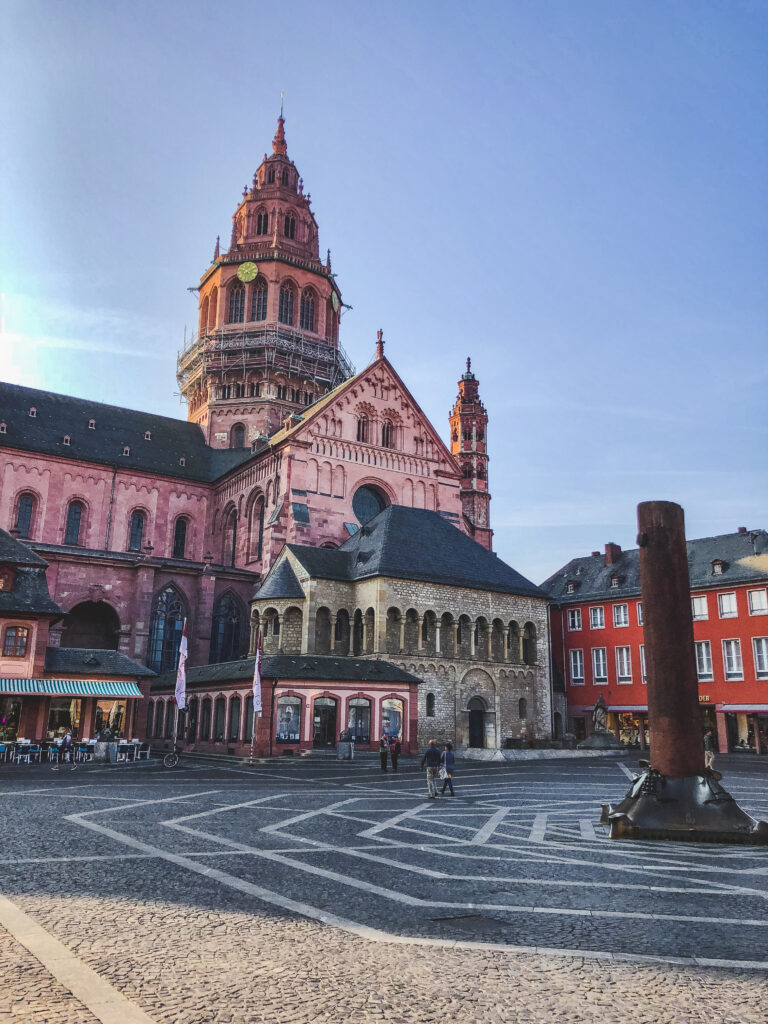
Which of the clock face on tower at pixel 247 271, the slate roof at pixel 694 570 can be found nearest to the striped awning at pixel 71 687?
the slate roof at pixel 694 570

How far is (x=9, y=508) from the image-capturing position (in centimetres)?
4953

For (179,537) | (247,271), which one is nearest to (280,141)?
(247,271)

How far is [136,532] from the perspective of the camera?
5438 cm

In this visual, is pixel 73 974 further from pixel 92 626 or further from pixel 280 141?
pixel 280 141

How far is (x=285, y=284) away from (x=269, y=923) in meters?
62.7

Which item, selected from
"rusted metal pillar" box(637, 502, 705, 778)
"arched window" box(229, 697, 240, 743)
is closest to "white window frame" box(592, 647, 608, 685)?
"arched window" box(229, 697, 240, 743)

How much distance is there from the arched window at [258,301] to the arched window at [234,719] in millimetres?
37159

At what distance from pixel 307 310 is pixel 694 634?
41260 millimetres

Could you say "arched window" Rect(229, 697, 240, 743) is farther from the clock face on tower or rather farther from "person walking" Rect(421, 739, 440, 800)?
the clock face on tower

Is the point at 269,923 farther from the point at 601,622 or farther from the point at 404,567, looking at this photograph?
the point at 601,622

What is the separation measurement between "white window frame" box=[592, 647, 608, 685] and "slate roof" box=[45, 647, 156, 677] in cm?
2884

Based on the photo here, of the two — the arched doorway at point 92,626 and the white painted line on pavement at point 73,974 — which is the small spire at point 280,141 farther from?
the white painted line on pavement at point 73,974

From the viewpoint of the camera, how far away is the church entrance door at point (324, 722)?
113ft

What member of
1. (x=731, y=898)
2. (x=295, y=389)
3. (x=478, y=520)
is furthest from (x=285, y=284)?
(x=731, y=898)
